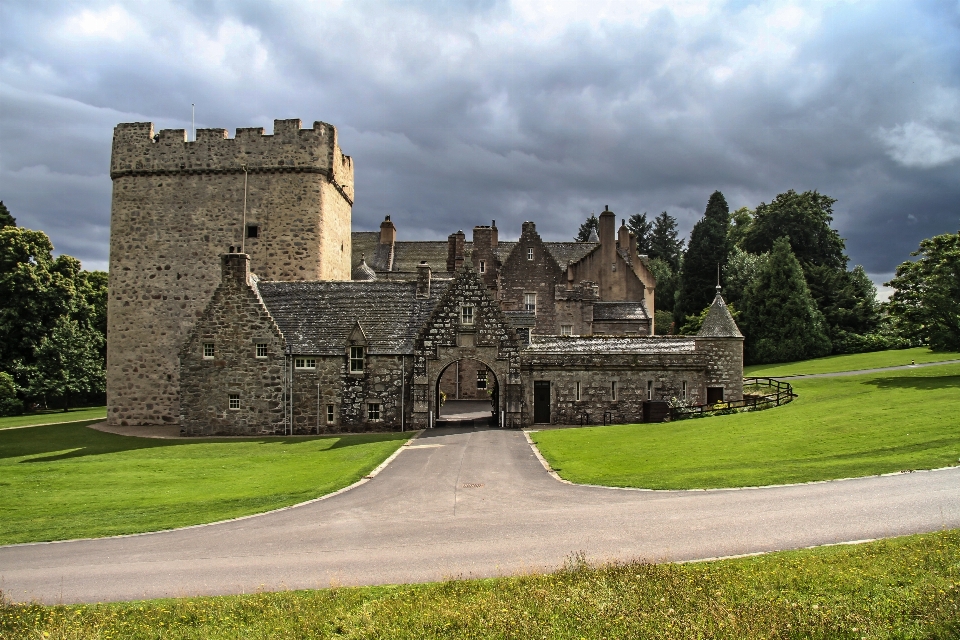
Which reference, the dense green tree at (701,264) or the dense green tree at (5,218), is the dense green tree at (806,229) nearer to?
the dense green tree at (701,264)

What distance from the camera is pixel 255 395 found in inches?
1325

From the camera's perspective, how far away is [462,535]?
47.8ft

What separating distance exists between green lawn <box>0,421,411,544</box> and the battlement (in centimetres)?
1539

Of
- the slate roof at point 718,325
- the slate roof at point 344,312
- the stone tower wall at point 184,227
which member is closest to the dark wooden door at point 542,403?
the slate roof at point 344,312

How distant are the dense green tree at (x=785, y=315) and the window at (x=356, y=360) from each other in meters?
42.6

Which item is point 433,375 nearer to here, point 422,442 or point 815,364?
point 422,442

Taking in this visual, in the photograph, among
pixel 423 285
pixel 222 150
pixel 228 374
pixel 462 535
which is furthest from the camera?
pixel 222 150

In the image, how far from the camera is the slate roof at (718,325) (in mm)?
34000

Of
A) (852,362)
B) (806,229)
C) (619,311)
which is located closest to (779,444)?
(619,311)

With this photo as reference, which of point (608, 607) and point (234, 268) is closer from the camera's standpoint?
point (608, 607)

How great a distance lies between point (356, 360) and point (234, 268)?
746cm

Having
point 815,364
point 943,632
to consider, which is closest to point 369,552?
point 943,632

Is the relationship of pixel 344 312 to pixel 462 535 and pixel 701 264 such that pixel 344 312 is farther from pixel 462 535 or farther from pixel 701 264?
pixel 701 264

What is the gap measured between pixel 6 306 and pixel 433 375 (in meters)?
36.2
